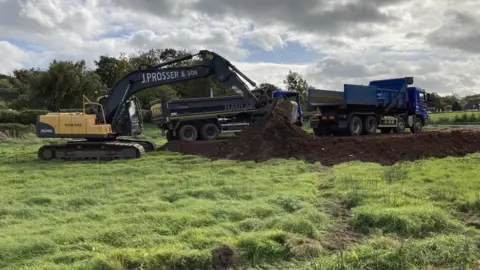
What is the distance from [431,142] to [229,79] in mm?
7992

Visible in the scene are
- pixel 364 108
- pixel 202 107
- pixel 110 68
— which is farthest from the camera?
pixel 110 68

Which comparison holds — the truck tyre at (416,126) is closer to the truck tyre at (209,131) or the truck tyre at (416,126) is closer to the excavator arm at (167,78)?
the excavator arm at (167,78)

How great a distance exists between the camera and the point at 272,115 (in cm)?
1834

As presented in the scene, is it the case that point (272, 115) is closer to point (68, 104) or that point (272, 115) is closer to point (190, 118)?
point (190, 118)

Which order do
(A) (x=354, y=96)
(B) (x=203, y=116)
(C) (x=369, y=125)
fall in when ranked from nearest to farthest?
(B) (x=203, y=116), (A) (x=354, y=96), (C) (x=369, y=125)

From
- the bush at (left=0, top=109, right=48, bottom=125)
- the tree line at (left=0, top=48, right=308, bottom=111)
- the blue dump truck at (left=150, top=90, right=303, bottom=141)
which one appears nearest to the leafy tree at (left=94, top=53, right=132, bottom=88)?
the tree line at (left=0, top=48, right=308, bottom=111)

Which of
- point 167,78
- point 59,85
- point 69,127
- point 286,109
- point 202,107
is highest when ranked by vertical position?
point 59,85

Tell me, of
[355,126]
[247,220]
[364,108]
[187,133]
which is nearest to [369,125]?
[364,108]

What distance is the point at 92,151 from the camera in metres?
17.5

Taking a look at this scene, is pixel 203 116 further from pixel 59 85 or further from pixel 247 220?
pixel 59 85

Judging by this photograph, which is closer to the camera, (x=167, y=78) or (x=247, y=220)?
(x=247, y=220)

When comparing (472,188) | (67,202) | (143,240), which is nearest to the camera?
(143,240)

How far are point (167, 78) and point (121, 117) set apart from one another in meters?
2.41

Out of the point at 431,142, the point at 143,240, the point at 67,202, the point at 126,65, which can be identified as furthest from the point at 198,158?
the point at 126,65
